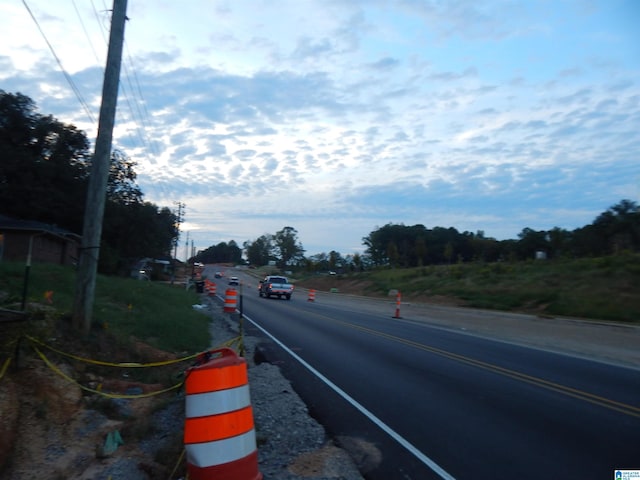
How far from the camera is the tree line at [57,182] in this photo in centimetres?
3959

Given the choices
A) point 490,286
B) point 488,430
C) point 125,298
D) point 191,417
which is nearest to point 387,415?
point 488,430

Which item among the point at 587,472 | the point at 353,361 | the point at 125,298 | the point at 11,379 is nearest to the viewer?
the point at 587,472

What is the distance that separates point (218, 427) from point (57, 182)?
41858mm

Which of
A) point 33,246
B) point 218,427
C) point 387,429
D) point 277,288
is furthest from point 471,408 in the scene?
point 277,288

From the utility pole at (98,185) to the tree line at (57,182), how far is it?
106 feet

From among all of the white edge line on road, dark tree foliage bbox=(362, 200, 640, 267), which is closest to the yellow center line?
the white edge line on road

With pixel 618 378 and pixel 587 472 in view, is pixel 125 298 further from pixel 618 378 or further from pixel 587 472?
pixel 587 472

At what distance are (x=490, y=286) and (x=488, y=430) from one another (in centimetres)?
3637

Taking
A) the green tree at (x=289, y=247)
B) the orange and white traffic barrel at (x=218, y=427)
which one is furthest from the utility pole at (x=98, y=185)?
the green tree at (x=289, y=247)

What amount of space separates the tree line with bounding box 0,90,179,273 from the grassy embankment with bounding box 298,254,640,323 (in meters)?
25.4

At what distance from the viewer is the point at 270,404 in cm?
879

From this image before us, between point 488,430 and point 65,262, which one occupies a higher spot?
point 65,262

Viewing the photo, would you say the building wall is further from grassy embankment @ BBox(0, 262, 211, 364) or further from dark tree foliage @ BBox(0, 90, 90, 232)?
grassy embankment @ BBox(0, 262, 211, 364)

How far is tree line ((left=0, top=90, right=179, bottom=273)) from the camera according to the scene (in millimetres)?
39594
